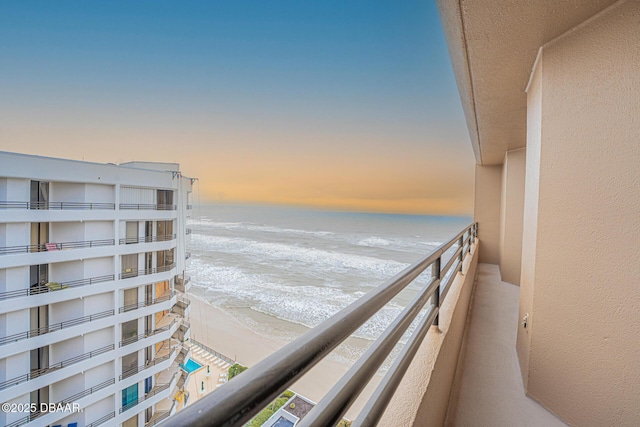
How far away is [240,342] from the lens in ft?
28.2

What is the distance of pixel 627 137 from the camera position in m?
1.40

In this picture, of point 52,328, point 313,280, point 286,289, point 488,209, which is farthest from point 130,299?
point 313,280

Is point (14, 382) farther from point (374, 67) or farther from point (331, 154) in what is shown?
point (331, 154)

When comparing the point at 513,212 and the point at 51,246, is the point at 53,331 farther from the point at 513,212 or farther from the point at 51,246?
the point at 513,212

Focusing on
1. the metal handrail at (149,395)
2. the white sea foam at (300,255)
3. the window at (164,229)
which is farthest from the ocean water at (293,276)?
the window at (164,229)

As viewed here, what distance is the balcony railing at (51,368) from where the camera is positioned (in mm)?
3411

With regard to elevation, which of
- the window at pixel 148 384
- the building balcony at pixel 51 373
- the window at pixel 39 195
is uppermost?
the window at pixel 39 195

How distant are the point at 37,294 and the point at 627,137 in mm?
5936

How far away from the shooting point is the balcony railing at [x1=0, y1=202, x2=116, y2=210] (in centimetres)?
346

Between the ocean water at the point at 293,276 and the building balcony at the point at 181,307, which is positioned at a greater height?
the building balcony at the point at 181,307

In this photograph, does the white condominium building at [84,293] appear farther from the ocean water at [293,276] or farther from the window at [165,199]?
the ocean water at [293,276]

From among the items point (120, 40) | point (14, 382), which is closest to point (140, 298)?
point (14, 382)

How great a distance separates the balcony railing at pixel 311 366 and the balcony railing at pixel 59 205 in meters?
4.89

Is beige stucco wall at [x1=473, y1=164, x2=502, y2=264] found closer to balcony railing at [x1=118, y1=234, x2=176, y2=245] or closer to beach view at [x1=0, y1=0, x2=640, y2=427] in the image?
beach view at [x1=0, y1=0, x2=640, y2=427]
